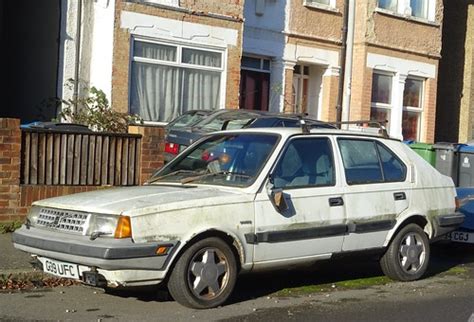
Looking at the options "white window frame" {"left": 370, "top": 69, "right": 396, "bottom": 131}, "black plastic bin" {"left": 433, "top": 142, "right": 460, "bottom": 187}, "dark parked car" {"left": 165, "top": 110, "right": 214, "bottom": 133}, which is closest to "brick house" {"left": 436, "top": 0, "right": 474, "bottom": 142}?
"white window frame" {"left": 370, "top": 69, "right": 396, "bottom": 131}

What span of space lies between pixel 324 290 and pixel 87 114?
720 cm

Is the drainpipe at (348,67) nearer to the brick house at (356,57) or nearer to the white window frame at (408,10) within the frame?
the brick house at (356,57)

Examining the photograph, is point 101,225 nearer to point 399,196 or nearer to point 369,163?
point 369,163

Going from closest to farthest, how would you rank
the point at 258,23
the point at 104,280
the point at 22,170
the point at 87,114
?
1. the point at 104,280
2. the point at 22,170
3. the point at 87,114
4. the point at 258,23

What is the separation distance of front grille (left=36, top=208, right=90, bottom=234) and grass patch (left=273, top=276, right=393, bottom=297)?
2202 millimetres

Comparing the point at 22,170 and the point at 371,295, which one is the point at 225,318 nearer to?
the point at 371,295

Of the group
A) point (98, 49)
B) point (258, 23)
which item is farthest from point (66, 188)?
point (258, 23)

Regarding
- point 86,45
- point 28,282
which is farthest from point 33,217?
point 86,45

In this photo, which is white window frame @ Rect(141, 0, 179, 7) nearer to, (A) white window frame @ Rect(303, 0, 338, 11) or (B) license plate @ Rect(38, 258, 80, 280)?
(A) white window frame @ Rect(303, 0, 338, 11)

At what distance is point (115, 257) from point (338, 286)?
9.69ft

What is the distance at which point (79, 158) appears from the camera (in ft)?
36.1

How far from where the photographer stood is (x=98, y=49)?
47.4 ft

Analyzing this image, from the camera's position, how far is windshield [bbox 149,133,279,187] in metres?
7.41

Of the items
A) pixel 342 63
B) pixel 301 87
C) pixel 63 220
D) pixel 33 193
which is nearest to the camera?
pixel 63 220
